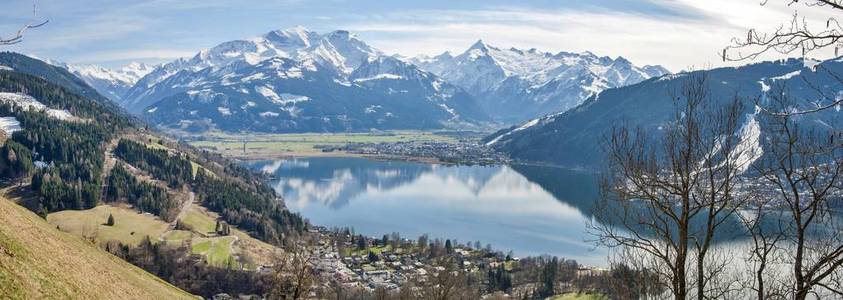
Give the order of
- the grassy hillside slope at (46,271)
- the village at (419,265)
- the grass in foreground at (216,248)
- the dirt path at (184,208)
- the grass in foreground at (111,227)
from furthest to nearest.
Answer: the dirt path at (184,208)
the grass in foreground at (111,227)
the grass in foreground at (216,248)
the village at (419,265)
the grassy hillside slope at (46,271)

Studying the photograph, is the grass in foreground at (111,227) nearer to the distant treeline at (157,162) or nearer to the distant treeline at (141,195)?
the distant treeline at (141,195)

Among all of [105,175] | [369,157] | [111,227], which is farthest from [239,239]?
[369,157]

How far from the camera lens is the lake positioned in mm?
79938

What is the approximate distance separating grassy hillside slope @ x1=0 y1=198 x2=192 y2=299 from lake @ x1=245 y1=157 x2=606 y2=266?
5256 centimetres

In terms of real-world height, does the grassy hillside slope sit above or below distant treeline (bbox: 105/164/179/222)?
above

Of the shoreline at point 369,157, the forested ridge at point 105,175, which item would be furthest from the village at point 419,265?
the shoreline at point 369,157

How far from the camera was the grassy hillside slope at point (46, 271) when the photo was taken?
527 inches

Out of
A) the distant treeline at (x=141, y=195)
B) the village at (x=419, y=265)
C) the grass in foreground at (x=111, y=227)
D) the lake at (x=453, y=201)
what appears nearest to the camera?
the village at (x=419, y=265)

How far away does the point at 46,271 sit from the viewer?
49.2 feet

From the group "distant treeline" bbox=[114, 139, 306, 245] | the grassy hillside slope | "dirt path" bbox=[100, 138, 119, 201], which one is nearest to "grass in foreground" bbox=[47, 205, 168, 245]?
"dirt path" bbox=[100, 138, 119, 201]

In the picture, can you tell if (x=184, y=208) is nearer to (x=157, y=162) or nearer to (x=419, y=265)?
(x=157, y=162)

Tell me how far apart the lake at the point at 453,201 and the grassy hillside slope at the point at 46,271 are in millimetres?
52556

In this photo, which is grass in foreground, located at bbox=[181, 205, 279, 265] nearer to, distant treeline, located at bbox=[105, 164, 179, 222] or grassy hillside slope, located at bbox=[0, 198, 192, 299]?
distant treeline, located at bbox=[105, 164, 179, 222]

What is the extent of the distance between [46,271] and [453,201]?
9440cm
